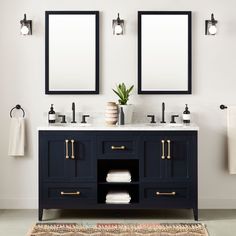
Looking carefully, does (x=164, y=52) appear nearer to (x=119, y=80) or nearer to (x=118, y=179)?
(x=119, y=80)

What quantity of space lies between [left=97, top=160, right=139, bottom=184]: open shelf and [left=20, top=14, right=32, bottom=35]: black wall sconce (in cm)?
131

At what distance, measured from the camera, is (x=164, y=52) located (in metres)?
5.31

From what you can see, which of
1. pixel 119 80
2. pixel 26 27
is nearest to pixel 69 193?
pixel 119 80

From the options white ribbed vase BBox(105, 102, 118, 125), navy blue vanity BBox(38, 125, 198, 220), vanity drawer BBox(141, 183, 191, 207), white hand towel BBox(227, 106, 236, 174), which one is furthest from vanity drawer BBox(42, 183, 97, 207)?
white hand towel BBox(227, 106, 236, 174)

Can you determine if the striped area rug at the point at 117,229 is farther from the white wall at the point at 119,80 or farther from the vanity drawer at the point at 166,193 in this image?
the white wall at the point at 119,80

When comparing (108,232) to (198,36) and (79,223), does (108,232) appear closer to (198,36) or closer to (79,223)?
(79,223)

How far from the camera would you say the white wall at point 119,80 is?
5.30 metres

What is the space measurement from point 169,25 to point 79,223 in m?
1.91

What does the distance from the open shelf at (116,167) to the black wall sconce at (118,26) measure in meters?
1.14

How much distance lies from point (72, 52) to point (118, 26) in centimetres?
48

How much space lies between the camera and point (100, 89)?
5.35 metres

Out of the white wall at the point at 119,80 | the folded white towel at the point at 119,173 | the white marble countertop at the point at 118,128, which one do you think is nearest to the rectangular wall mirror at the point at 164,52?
the white wall at the point at 119,80

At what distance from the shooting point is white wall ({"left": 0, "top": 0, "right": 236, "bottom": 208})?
530cm

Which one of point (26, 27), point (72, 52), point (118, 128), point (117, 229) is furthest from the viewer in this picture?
point (72, 52)
